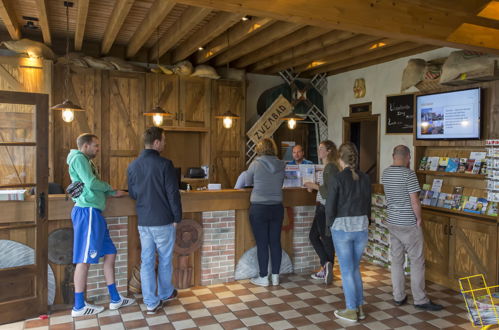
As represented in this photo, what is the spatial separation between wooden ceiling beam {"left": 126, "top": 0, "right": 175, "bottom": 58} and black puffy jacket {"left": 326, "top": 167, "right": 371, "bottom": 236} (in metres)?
2.34

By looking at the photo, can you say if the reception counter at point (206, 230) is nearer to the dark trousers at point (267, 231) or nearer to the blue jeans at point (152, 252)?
the dark trousers at point (267, 231)

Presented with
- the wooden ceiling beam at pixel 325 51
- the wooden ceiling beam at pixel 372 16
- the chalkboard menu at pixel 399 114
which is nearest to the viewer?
the wooden ceiling beam at pixel 372 16

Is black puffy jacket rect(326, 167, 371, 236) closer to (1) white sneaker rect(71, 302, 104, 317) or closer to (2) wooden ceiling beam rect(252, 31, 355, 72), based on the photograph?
(1) white sneaker rect(71, 302, 104, 317)

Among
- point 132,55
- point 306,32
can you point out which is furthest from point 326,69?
point 132,55

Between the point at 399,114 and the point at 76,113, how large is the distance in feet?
17.0

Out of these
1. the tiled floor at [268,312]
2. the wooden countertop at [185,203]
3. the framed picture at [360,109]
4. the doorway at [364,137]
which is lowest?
the tiled floor at [268,312]

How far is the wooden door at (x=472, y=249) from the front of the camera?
4.30m

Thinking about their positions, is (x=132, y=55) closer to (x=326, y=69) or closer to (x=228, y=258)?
(x=326, y=69)

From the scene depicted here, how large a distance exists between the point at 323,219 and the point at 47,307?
9.51 feet

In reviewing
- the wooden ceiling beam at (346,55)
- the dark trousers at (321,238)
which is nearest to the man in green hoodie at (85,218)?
the dark trousers at (321,238)

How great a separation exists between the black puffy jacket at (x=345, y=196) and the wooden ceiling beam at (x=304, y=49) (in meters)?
2.59

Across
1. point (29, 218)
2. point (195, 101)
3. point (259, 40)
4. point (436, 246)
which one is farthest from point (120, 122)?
point (436, 246)

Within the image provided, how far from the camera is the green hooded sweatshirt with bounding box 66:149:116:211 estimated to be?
3625mm

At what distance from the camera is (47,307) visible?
3822 millimetres
